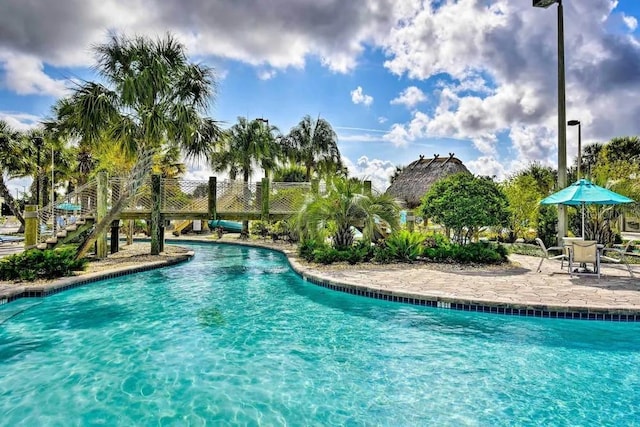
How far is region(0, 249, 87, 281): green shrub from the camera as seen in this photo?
27.4ft

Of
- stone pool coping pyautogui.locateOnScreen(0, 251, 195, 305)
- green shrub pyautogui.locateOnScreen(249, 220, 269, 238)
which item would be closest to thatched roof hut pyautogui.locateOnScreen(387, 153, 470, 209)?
green shrub pyautogui.locateOnScreen(249, 220, 269, 238)

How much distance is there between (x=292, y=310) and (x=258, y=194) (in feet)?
29.0

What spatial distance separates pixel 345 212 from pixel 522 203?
8.55 meters

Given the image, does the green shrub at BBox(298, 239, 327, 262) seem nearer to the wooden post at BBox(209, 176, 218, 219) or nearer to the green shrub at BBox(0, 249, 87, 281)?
the wooden post at BBox(209, 176, 218, 219)

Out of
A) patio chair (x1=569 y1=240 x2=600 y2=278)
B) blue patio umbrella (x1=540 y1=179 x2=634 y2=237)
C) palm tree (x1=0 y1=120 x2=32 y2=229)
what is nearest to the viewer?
patio chair (x1=569 y1=240 x2=600 y2=278)

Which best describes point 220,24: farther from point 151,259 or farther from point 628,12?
point 628,12

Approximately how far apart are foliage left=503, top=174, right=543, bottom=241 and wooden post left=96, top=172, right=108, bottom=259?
14447 mm

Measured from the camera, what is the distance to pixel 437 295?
7.06m

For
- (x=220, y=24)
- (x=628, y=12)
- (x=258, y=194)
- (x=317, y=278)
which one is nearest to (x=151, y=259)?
(x=258, y=194)

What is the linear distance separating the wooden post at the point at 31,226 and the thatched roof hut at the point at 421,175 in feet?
75.1

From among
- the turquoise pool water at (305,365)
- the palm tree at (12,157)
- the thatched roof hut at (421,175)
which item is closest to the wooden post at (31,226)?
the turquoise pool water at (305,365)

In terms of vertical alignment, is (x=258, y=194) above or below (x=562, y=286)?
above

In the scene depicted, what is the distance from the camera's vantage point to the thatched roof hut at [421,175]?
3011 cm

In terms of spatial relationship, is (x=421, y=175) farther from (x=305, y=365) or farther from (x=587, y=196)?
(x=305, y=365)
